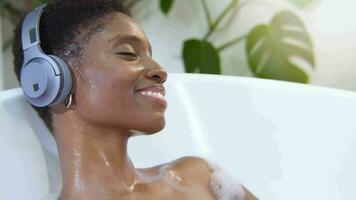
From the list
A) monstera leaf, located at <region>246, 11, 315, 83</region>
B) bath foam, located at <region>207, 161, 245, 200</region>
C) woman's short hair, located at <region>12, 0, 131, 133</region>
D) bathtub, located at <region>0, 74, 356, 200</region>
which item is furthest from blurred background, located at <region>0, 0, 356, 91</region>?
woman's short hair, located at <region>12, 0, 131, 133</region>

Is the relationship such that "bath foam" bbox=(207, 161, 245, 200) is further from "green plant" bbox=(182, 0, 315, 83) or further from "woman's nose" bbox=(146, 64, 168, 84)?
"green plant" bbox=(182, 0, 315, 83)

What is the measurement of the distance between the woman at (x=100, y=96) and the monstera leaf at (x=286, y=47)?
2.65 feet

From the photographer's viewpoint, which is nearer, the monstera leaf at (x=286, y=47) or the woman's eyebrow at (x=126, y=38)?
the woman's eyebrow at (x=126, y=38)

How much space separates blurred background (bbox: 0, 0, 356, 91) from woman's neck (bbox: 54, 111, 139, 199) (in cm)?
80

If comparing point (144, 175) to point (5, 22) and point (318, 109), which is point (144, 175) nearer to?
point (318, 109)

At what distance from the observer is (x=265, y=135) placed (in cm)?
123

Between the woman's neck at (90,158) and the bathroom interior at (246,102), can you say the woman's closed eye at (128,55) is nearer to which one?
the woman's neck at (90,158)

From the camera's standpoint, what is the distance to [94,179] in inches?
32.5

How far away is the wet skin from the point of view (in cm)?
81

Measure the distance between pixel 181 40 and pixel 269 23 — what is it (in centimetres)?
33

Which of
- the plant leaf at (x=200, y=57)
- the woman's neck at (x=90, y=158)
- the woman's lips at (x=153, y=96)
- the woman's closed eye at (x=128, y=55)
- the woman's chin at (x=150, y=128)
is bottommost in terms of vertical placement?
the plant leaf at (x=200, y=57)

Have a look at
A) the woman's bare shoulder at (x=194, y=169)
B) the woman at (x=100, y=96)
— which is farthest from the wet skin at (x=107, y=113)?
the woman's bare shoulder at (x=194, y=169)

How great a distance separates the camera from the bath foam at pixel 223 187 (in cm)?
99

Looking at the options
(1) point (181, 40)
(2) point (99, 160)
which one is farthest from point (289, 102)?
(1) point (181, 40)
